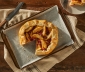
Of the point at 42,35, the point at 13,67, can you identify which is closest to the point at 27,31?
the point at 42,35

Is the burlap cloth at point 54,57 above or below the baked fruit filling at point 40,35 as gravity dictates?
below

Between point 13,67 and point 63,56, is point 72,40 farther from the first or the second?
point 13,67

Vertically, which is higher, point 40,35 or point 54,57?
point 40,35

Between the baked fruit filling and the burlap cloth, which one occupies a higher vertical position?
the baked fruit filling
